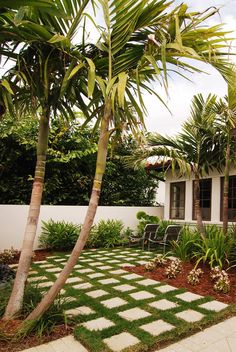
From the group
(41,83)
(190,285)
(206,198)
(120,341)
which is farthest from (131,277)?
(206,198)

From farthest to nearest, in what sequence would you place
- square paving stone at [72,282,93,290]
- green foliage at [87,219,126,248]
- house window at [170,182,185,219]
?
house window at [170,182,185,219] < green foliage at [87,219,126,248] < square paving stone at [72,282,93,290]

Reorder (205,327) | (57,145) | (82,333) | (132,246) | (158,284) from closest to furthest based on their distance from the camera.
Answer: (82,333) → (205,327) → (158,284) → (132,246) → (57,145)

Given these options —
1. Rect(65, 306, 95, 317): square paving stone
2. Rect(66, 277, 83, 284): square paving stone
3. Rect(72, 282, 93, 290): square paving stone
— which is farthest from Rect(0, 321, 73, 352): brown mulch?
Rect(66, 277, 83, 284): square paving stone

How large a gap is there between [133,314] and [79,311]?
0.72 meters

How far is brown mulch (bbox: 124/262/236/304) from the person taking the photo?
460 cm

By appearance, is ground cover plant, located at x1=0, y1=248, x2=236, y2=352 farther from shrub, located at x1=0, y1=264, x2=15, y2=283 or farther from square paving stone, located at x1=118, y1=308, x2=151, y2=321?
shrub, located at x1=0, y1=264, x2=15, y2=283

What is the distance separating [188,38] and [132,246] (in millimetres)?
8080

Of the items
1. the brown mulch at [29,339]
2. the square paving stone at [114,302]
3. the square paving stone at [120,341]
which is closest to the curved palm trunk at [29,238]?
the brown mulch at [29,339]

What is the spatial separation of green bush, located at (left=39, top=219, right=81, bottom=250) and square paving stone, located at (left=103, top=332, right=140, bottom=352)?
5.97m

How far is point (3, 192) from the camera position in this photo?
1059cm

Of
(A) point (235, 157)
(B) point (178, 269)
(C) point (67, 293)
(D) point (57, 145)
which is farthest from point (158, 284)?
(D) point (57, 145)

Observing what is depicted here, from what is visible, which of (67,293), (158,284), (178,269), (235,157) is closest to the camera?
(67,293)

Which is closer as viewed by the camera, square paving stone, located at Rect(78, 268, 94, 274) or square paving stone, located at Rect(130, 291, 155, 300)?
square paving stone, located at Rect(130, 291, 155, 300)

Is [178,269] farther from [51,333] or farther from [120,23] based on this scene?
[120,23]
